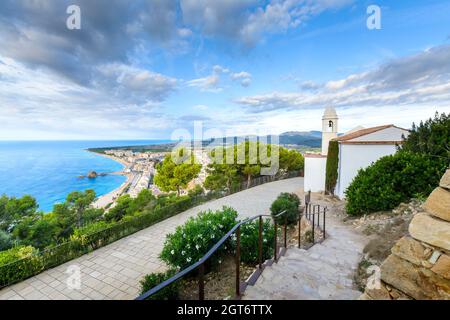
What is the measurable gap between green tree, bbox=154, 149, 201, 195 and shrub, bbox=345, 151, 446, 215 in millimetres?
12245

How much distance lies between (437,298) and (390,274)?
0.28m

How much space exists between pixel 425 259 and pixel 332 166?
45.3ft

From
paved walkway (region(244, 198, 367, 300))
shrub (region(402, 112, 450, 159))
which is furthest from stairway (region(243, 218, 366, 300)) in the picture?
shrub (region(402, 112, 450, 159))

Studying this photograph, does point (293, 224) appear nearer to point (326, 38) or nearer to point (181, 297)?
point (181, 297)

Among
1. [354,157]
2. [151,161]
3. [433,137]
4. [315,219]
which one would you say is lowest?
[315,219]

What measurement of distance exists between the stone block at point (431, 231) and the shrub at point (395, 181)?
283 inches

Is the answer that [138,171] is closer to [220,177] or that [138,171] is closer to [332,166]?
[220,177]

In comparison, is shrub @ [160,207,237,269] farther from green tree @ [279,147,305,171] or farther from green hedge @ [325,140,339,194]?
green tree @ [279,147,305,171]

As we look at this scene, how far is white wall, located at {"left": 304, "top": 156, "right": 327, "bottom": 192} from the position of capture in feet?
52.0

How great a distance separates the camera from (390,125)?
11.9 metres

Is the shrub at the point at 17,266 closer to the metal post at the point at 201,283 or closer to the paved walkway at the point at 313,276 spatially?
the paved walkway at the point at 313,276

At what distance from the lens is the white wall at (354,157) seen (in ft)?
37.7

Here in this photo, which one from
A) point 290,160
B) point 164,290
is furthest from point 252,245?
point 290,160

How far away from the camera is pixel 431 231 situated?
61.7 inches
